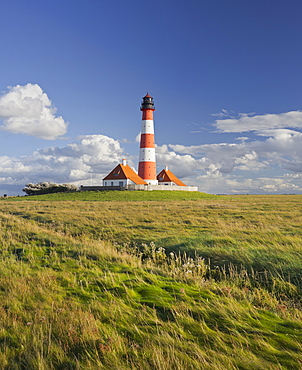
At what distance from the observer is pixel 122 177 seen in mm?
65625

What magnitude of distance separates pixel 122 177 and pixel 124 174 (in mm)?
770

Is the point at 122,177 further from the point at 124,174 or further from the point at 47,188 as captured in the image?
the point at 47,188

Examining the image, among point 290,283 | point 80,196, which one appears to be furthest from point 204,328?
point 80,196

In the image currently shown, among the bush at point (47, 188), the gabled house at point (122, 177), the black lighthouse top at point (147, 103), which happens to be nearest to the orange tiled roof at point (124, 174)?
the gabled house at point (122, 177)

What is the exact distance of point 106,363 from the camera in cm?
445

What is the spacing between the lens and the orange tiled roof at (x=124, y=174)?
214 ft

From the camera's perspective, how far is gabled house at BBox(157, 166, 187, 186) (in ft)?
250

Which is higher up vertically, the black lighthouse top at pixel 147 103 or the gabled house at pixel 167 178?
the black lighthouse top at pixel 147 103

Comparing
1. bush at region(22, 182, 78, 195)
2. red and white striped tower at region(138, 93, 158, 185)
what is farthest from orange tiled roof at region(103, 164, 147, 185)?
bush at region(22, 182, 78, 195)

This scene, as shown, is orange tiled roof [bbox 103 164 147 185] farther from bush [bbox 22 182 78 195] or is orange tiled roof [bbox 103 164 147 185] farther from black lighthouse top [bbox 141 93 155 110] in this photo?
black lighthouse top [bbox 141 93 155 110]

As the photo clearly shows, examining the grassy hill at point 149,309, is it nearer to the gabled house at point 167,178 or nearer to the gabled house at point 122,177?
the gabled house at point 122,177

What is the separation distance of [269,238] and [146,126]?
2071 inches

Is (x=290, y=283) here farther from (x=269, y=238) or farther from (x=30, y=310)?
(x=30, y=310)

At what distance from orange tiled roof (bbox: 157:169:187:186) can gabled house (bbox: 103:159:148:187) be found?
32.4 feet
